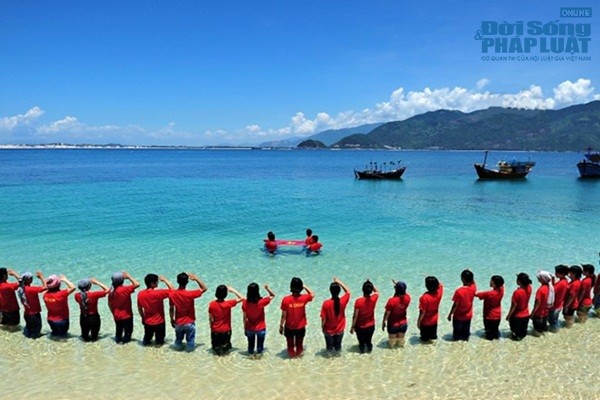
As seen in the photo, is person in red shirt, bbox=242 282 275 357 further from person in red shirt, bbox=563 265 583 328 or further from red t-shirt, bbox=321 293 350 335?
person in red shirt, bbox=563 265 583 328

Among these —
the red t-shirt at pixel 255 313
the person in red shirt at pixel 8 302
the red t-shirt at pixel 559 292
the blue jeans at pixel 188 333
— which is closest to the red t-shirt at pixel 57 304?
the person in red shirt at pixel 8 302

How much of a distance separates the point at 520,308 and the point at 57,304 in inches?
413

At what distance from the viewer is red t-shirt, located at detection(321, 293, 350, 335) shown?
360 inches

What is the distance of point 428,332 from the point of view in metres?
10.0

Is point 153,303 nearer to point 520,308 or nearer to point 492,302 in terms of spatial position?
point 492,302

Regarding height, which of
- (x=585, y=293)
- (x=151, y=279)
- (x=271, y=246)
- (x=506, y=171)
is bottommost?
(x=271, y=246)

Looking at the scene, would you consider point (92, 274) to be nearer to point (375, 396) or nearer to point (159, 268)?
point (159, 268)

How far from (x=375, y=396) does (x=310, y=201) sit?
1355 inches

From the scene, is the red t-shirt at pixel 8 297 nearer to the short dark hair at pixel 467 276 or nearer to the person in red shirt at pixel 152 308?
the person in red shirt at pixel 152 308

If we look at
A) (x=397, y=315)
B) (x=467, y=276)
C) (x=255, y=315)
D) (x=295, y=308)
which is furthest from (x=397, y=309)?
(x=255, y=315)

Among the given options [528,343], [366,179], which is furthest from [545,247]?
[366,179]

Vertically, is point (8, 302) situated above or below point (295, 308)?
below

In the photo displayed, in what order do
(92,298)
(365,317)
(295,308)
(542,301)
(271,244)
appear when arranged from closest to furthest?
(295,308), (365,317), (92,298), (542,301), (271,244)

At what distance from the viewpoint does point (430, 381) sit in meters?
8.41
